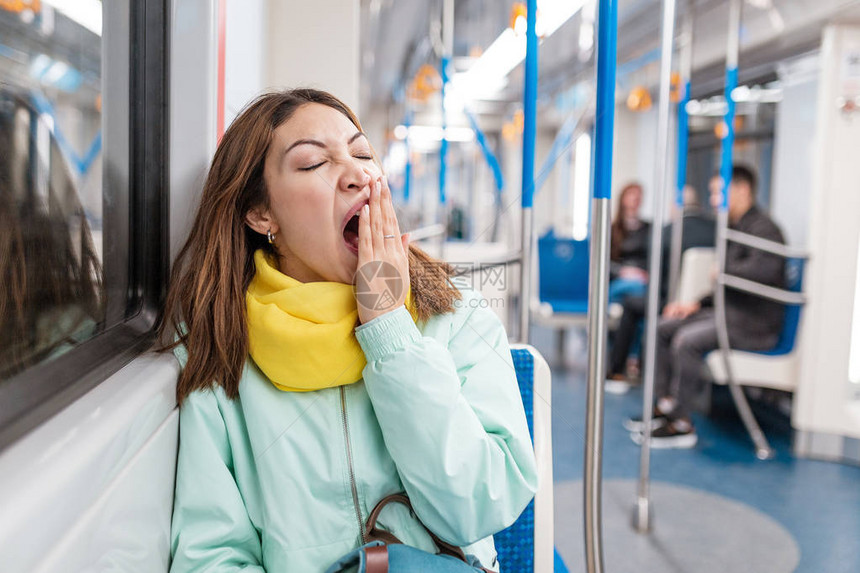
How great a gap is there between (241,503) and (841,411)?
10.5 ft

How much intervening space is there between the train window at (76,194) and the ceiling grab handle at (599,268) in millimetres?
858

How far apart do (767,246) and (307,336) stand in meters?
3.14

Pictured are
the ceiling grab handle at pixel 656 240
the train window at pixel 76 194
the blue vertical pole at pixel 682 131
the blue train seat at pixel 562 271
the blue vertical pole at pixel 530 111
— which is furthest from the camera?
the blue train seat at pixel 562 271

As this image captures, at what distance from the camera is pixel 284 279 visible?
3.53 ft

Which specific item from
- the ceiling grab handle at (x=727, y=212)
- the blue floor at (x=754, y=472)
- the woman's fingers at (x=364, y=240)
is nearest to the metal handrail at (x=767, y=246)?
the ceiling grab handle at (x=727, y=212)

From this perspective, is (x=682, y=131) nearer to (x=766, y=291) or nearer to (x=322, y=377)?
(x=766, y=291)

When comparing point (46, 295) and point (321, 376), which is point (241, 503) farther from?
point (46, 295)

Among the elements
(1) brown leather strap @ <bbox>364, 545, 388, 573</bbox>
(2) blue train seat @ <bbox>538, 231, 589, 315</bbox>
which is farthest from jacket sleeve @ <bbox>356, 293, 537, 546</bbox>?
(2) blue train seat @ <bbox>538, 231, 589, 315</bbox>

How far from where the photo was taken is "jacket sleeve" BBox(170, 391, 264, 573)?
947mm

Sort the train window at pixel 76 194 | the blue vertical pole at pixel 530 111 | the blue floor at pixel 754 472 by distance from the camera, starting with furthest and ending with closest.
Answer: the blue floor at pixel 754 472, the blue vertical pole at pixel 530 111, the train window at pixel 76 194

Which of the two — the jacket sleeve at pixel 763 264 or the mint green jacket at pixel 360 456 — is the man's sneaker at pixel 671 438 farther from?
the mint green jacket at pixel 360 456

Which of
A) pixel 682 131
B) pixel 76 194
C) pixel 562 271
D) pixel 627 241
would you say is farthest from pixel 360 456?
pixel 627 241

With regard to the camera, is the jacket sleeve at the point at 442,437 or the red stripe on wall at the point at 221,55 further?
the red stripe on wall at the point at 221,55
